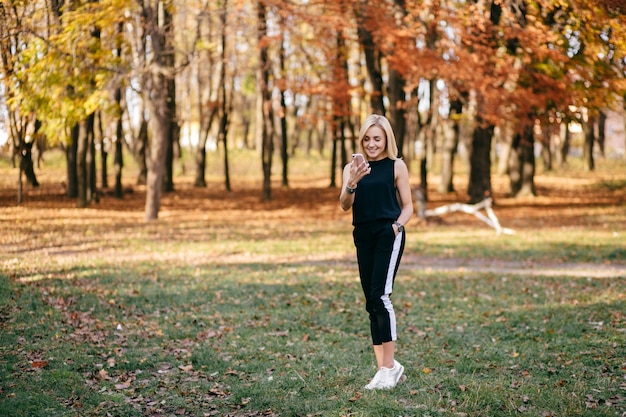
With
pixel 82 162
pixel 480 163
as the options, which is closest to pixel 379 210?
pixel 82 162

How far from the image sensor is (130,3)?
19812mm

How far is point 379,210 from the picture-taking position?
5742 mm

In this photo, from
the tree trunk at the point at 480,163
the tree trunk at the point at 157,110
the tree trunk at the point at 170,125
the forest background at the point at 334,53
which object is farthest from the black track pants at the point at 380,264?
the tree trunk at the point at 170,125

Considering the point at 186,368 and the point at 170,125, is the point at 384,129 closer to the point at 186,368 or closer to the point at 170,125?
the point at 186,368

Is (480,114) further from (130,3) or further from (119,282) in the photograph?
(119,282)

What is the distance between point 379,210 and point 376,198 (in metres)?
0.10

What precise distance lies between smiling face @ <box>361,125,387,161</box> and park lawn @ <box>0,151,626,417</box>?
1926 mm

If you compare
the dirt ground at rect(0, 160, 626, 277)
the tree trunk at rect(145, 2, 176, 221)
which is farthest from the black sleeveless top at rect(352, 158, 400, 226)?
the tree trunk at rect(145, 2, 176, 221)

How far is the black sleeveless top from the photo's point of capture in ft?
18.9

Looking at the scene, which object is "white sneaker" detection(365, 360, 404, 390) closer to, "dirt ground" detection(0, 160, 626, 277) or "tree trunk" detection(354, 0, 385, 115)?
"dirt ground" detection(0, 160, 626, 277)

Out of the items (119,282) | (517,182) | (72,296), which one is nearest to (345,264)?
(119,282)

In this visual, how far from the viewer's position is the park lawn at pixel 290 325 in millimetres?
5832

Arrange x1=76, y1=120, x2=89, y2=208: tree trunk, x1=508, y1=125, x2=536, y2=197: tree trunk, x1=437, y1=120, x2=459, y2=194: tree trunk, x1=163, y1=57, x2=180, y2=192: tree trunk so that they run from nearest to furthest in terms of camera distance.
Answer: x1=76, y1=120, x2=89, y2=208: tree trunk
x1=163, y1=57, x2=180, y2=192: tree trunk
x1=437, y1=120, x2=459, y2=194: tree trunk
x1=508, y1=125, x2=536, y2=197: tree trunk

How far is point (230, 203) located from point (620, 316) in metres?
22.1
